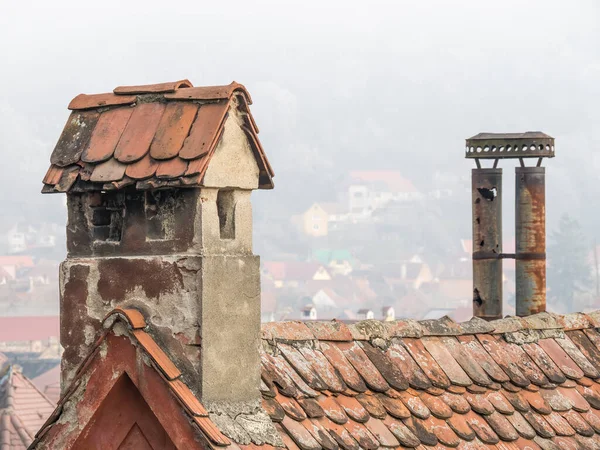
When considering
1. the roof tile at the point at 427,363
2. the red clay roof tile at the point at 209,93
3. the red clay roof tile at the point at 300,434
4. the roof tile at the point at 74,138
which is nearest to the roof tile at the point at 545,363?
Answer: the roof tile at the point at 427,363

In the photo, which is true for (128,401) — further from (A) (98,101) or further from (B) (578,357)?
(B) (578,357)

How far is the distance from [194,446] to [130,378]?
17.4 inches

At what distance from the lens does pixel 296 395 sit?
571 centimetres

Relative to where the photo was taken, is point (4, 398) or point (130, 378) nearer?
point (130, 378)

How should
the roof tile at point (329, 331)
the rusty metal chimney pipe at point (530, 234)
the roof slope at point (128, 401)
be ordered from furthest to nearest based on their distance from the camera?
1. the rusty metal chimney pipe at point (530, 234)
2. the roof tile at point (329, 331)
3. the roof slope at point (128, 401)

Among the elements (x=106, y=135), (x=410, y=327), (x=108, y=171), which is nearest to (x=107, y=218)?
(x=108, y=171)

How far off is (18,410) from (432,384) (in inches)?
987

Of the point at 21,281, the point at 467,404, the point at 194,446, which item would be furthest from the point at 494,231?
the point at 21,281

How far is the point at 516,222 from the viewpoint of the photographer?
11953 millimetres

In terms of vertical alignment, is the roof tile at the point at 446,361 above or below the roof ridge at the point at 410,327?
below

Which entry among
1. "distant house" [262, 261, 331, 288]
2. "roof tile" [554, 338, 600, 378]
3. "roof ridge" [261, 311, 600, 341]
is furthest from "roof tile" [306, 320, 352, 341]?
"distant house" [262, 261, 331, 288]

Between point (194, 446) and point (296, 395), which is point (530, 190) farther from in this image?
point (194, 446)

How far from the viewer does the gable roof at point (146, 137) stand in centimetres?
512

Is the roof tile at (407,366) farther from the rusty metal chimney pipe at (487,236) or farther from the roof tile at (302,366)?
the rusty metal chimney pipe at (487,236)
